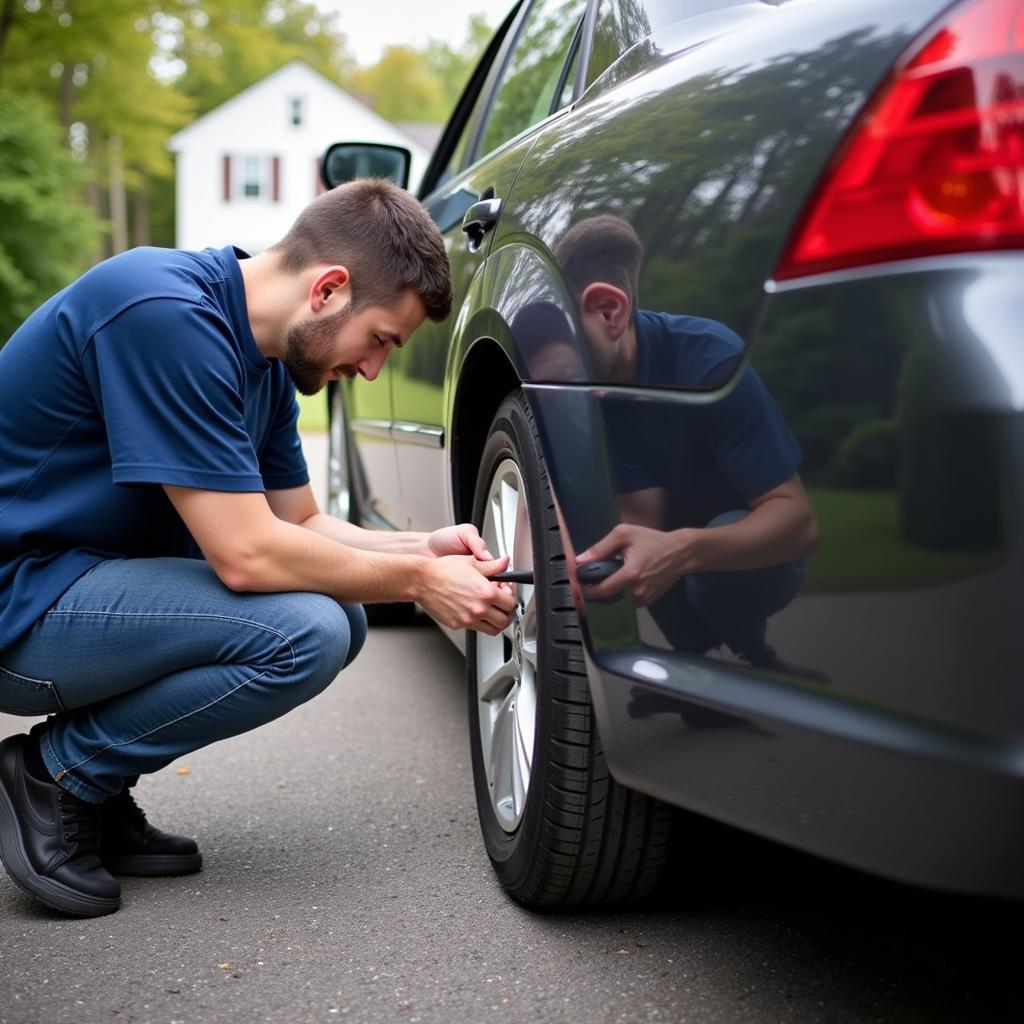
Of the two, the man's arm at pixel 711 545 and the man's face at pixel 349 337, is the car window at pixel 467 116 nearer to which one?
the man's face at pixel 349 337

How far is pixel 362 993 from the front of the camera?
1956 millimetres

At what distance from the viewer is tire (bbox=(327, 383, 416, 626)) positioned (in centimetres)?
481

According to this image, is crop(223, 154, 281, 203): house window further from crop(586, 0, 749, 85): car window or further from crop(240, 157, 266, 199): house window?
crop(586, 0, 749, 85): car window

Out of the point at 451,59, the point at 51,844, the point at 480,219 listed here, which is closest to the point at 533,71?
the point at 480,219

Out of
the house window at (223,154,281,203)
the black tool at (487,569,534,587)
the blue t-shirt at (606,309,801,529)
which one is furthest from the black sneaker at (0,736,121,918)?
the house window at (223,154,281,203)

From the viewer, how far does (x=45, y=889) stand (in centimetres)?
228

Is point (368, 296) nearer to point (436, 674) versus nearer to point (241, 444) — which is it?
point (241, 444)

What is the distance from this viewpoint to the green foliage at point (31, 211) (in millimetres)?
19984

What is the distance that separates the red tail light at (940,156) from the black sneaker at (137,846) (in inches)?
67.7

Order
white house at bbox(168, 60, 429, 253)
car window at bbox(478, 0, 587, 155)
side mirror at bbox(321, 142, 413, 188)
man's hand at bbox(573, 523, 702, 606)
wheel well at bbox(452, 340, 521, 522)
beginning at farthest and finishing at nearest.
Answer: white house at bbox(168, 60, 429, 253)
side mirror at bbox(321, 142, 413, 188)
car window at bbox(478, 0, 587, 155)
wheel well at bbox(452, 340, 521, 522)
man's hand at bbox(573, 523, 702, 606)

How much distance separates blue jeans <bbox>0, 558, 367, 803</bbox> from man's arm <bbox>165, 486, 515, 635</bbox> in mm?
59

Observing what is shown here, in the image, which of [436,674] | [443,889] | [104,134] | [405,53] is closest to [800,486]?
[443,889]

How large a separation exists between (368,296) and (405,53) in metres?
62.5

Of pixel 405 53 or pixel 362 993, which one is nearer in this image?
pixel 362 993
